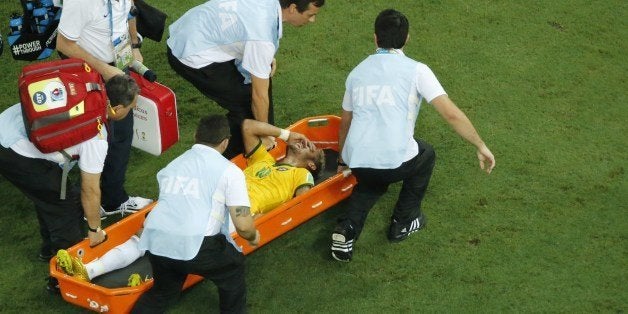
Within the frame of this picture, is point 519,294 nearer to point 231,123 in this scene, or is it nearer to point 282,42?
point 231,123

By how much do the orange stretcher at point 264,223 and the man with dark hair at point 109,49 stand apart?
502mm

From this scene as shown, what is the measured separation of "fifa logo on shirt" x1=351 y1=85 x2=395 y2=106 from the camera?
5.85 m

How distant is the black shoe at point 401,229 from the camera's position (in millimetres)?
6316

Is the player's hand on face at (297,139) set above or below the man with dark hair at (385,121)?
below

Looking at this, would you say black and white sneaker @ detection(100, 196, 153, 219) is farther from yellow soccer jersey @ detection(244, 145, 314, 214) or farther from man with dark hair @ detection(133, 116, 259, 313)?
man with dark hair @ detection(133, 116, 259, 313)

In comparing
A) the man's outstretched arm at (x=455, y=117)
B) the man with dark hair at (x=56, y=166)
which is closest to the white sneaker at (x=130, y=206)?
the man with dark hair at (x=56, y=166)

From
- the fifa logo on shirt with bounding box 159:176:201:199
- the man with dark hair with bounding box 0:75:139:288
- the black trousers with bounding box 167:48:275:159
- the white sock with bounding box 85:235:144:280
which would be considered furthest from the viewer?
the black trousers with bounding box 167:48:275:159

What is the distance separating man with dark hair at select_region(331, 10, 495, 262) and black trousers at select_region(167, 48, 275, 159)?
880mm

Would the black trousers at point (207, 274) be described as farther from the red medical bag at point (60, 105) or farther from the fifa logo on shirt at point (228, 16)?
the fifa logo on shirt at point (228, 16)

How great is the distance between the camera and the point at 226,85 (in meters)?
6.52

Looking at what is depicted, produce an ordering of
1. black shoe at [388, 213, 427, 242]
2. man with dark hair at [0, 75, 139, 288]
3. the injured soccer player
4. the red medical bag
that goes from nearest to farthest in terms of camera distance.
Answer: the red medical bag, man with dark hair at [0, 75, 139, 288], the injured soccer player, black shoe at [388, 213, 427, 242]

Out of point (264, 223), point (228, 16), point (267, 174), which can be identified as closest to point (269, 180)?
point (267, 174)

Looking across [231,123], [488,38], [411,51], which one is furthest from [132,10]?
[488,38]

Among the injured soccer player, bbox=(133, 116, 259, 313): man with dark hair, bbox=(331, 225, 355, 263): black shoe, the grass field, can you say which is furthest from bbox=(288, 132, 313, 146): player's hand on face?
bbox=(133, 116, 259, 313): man with dark hair
